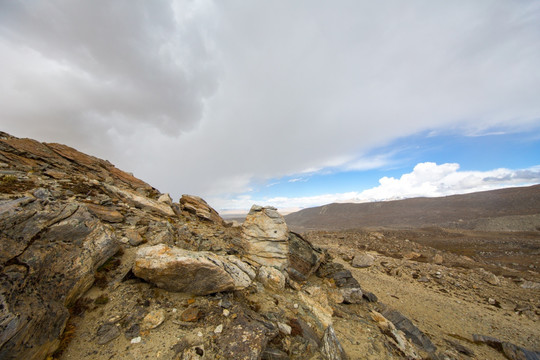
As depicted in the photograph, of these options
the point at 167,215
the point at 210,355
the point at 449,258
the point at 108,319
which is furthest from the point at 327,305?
the point at 449,258

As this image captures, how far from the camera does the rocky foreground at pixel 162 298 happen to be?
441 cm

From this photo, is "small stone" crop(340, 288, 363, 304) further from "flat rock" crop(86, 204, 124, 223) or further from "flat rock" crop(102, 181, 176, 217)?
"flat rock" crop(86, 204, 124, 223)

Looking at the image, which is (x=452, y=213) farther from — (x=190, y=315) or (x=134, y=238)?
(x=134, y=238)

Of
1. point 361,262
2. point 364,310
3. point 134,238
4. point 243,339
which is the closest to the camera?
point 243,339

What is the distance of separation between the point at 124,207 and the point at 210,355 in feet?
33.1

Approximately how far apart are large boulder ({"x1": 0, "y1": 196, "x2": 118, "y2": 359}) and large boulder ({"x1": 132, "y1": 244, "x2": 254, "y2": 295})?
1.44 meters

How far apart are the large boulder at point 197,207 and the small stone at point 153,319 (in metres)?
12.3

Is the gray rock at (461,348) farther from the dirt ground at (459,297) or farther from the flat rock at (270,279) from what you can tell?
the flat rock at (270,279)

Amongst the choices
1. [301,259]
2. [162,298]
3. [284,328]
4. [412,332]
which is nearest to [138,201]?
[162,298]

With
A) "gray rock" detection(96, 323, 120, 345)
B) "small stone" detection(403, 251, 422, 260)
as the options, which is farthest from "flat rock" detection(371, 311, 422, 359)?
"small stone" detection(403, 251, 422, 260)

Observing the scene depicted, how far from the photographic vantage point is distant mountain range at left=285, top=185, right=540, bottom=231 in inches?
2613

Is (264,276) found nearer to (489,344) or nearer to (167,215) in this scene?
(167,215)

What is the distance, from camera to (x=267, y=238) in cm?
1154

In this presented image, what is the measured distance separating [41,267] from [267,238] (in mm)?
8748
